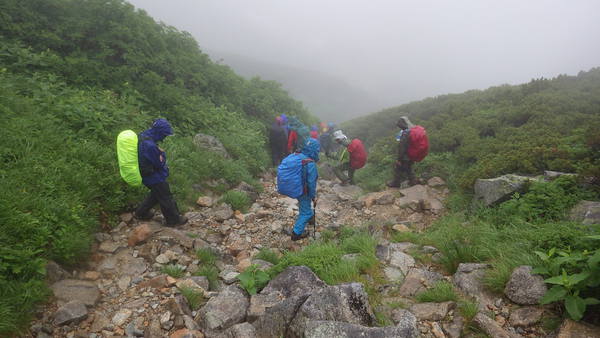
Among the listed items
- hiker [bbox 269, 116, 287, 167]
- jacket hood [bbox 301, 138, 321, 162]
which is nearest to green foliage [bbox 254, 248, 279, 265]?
jacket hood [bbox 301, 138, 321, 162]

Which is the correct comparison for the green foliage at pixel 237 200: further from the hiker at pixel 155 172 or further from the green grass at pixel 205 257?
the green grass at pixel 205 257

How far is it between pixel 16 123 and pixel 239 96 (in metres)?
9.77

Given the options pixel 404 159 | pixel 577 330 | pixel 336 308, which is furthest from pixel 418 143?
pixel 336 308

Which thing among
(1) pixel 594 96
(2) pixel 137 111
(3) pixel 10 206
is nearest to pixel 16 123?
(3) pixel 10 206

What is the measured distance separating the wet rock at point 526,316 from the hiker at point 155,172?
5.31m

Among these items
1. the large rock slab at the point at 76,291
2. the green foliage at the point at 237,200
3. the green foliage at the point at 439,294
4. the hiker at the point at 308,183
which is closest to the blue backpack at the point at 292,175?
the hiker at the point at 308,183

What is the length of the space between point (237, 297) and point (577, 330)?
11.2 feet

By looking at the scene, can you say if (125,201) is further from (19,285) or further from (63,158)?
(19,285)

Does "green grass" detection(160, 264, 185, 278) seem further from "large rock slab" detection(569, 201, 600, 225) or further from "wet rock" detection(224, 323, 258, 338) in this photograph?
"large rock slab" detection(569, 201, 600, 225)

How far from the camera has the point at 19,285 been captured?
3.36m

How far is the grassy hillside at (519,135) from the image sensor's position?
23.9 feet

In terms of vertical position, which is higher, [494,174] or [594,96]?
[594,96]

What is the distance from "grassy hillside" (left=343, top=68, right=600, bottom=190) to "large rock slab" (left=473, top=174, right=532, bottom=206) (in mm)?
888

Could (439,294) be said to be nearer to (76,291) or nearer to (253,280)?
(253,280)
